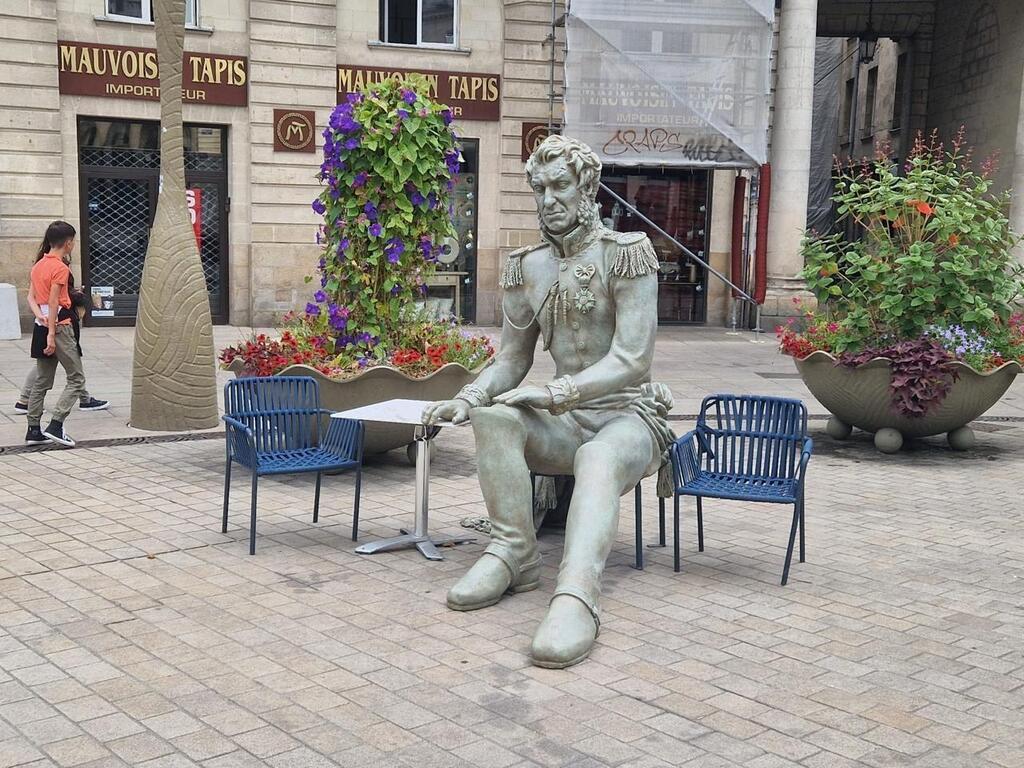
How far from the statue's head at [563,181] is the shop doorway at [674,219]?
14.9m

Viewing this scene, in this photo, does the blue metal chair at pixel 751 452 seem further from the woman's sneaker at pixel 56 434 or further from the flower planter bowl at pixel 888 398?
the woman's sneaker at pixel 56 434

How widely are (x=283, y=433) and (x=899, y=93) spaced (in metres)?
24.2

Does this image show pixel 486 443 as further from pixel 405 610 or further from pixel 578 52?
pixel 578 52

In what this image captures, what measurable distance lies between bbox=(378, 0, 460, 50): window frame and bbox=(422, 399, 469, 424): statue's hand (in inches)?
558

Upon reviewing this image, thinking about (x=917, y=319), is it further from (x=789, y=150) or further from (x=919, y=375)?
(x=789, y=150)

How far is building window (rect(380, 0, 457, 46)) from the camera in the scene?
18.7 meters

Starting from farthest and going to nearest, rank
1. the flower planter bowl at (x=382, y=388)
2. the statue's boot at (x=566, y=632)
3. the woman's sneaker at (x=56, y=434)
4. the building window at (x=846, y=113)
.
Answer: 1. the building window at (x=846, y=113)
2. the woman's sneaker at (x=56, y=434)
3. the flower planter bowl at (x=382, y=388)
4. the statue's boot at (x=566, y=632)

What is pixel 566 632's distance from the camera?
4.64 m

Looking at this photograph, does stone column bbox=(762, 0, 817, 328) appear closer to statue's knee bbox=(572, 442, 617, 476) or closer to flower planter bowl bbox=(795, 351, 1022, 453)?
flower planter bowl bbox=(795, 351, 1022, 453)

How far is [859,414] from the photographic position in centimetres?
958

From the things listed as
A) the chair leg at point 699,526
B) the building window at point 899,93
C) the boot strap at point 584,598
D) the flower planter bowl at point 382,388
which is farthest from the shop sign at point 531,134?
the boot strap at point 584,598

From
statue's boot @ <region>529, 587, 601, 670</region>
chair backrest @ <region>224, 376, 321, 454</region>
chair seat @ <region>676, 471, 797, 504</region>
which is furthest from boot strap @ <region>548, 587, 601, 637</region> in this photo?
chair backrest @ <region>224, 376, 321, 454</region>

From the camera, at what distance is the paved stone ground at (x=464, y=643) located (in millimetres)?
3896

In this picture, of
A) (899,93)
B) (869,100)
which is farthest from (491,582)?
(869,100)
